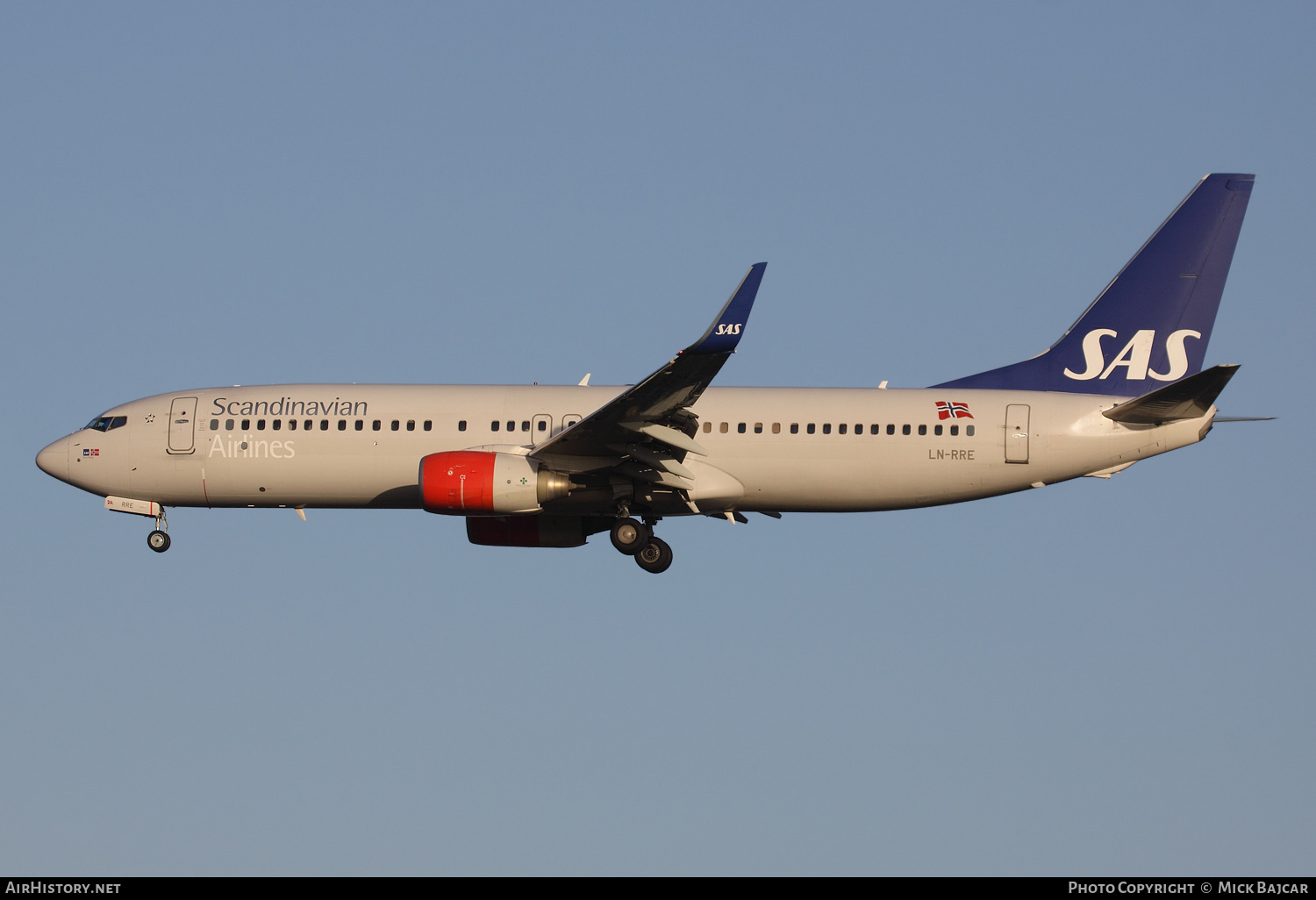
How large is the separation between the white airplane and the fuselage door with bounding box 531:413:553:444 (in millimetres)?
43

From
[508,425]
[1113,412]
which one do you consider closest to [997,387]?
[1113,412]

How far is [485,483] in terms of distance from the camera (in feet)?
119

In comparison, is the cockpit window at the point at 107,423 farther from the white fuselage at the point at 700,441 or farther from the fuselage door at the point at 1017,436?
the fuselage door at the point at 1017,436

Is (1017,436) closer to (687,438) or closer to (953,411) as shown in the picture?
(953,411)

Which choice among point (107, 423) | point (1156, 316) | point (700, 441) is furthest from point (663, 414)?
point (107, 423)

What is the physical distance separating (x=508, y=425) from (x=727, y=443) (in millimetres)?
5362

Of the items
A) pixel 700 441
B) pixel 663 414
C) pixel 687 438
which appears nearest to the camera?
pixel 663 414

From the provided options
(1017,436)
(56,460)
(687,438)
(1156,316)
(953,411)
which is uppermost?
(1156,316)

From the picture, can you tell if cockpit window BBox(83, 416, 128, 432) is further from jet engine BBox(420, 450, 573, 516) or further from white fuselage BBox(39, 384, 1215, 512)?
jet engine BBox(420, 450, 573, 516)

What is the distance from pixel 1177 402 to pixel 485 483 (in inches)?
618

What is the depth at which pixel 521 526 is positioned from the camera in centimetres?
4112
